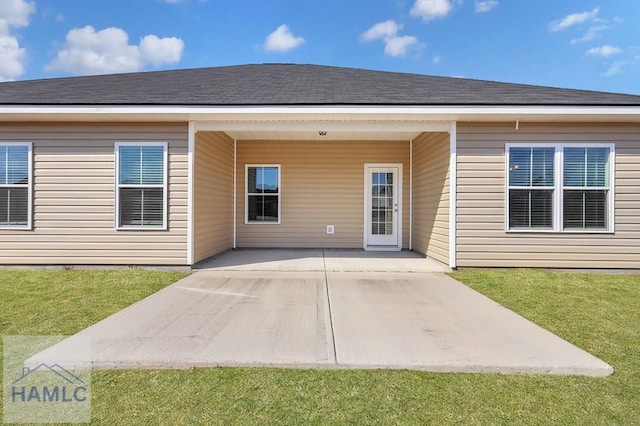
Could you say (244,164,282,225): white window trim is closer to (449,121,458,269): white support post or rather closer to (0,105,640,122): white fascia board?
(0,105,640,122): white fascia board

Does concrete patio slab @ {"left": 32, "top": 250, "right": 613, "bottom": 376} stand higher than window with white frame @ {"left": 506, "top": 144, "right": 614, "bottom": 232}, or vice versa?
window with white frame @ {"left": 506, "top": 144, "right": 614, "bottom": 232}

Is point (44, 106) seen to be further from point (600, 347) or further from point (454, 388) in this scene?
point (600, 347)

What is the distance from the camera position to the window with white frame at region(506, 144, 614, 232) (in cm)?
610

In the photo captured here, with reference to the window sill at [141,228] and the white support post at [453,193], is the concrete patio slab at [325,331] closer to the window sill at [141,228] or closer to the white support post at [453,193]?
the white support post at [453,193]

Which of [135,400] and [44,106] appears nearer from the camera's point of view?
[135,400]

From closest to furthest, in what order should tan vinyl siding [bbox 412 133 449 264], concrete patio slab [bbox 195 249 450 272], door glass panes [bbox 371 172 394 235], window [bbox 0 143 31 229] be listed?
1. window [bbox 0 143 31 229]
2. concrete patio slab [bbox 195 249 450 272]
3. tan vinyl siding [bbox 412 133 449 264]
4. door glass panes [bbox 371 172 394 235]

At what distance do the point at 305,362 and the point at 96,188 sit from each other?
5593 millimetres

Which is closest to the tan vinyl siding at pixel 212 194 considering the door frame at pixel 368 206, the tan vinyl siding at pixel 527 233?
the door frame at pixel 368 206

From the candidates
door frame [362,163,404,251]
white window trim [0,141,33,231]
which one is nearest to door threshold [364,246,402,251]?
door frame [362,163,404,251]

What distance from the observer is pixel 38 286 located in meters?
5.00

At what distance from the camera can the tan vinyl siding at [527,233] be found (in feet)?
20.0

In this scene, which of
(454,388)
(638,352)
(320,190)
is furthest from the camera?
(320,190)

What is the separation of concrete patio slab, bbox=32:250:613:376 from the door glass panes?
3584 millimetres

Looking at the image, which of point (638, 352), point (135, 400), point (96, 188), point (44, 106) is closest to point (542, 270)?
point (638, 352)
